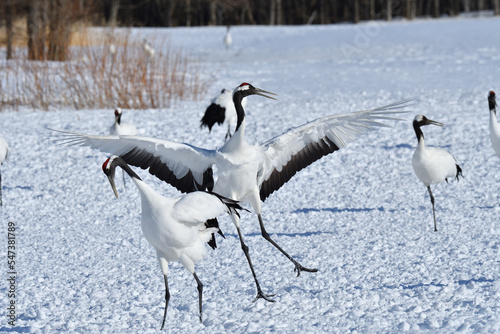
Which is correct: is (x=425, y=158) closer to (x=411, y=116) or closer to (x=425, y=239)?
(x=425, y=239)

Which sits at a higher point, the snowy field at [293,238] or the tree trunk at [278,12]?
the tree trunk at [278,12]

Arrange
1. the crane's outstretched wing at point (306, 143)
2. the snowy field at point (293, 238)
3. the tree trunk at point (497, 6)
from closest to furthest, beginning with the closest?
1. the snowy field at point (293, 238)
2. the crane's outstretched wing at point (306, 143)
3. the tree trunk at point (497, 6)

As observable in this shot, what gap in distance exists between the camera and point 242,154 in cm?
469

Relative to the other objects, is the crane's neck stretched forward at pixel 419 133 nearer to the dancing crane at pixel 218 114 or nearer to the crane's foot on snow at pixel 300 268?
the crane's foot on snow at pixel 300 268

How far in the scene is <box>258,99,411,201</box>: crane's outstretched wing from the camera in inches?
192

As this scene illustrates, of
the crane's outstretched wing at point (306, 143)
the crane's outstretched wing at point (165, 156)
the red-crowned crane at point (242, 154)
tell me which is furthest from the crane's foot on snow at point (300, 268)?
the crane's outstretched wing at point (165, 156)

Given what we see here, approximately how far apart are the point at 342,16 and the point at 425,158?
119ft

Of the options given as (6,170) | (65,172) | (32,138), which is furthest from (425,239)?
(32,138)

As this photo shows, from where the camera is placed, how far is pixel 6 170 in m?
8.65

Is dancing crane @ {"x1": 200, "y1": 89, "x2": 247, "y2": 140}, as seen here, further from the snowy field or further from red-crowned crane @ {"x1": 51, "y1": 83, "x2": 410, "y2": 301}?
red-crowned crane @ {"x1": 51, "y1": 83, "x2": 410, "y2": 301}

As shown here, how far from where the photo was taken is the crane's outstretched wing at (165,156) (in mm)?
4684

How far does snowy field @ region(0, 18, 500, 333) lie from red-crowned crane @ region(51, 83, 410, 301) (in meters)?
0.41

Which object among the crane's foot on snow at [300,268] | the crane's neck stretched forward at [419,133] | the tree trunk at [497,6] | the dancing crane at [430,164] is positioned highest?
the tree trunk at [497,6]

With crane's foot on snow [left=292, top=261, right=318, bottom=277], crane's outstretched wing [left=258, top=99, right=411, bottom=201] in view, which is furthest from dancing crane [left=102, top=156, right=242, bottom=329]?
crane's foot on snow [left=292, top=261, right=318, bottom=277]
